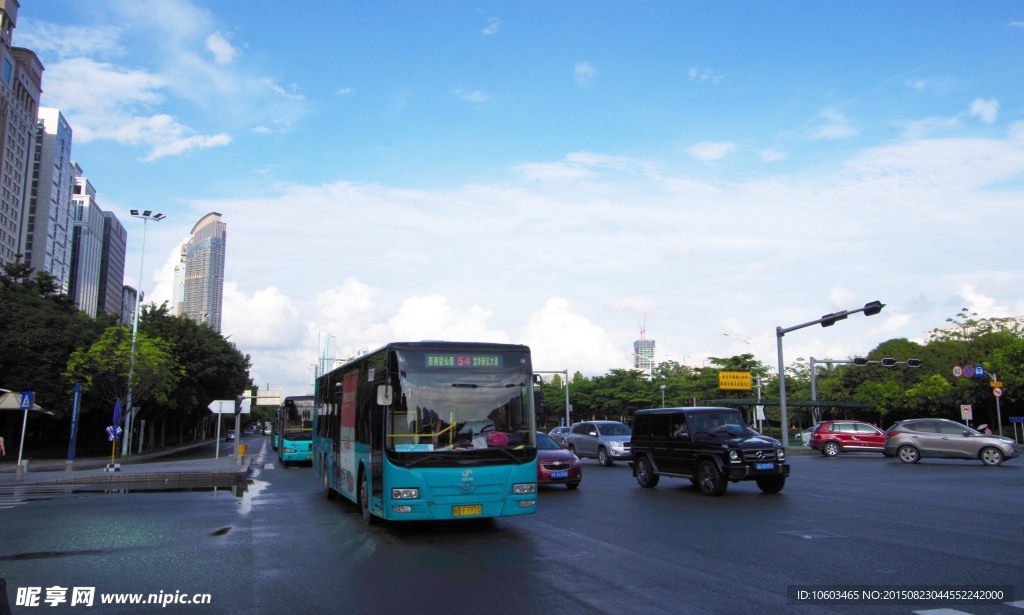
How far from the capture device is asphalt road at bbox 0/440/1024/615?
22.9 feet

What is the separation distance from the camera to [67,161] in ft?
492

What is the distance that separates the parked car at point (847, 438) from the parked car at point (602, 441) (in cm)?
1027

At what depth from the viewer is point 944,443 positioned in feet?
80.0

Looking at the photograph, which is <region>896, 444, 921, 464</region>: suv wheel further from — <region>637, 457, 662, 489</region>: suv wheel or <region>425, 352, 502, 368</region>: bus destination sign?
<region>425, 352, 502, 368</region>: bus destination sign

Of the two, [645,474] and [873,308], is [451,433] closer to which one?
[645,474]

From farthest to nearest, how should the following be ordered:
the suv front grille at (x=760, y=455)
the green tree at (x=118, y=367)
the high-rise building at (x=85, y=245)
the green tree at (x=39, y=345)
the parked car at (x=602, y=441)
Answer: the high-rise building at (x=85, y=245) < the green tree at (x=39, y=345) < the green tree at (x=118, y=367) < the parked car at (x=602, y=441) < the suv front grille at (x=760, y=455)

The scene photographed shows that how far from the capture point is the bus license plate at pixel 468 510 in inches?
415

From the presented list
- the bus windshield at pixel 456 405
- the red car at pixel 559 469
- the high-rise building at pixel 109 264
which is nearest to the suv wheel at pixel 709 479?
the red car at pixel 559 469

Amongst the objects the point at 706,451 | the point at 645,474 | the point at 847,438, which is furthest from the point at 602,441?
the point at 847,438

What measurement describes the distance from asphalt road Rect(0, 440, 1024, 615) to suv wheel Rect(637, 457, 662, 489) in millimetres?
1771

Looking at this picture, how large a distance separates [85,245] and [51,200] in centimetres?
2648

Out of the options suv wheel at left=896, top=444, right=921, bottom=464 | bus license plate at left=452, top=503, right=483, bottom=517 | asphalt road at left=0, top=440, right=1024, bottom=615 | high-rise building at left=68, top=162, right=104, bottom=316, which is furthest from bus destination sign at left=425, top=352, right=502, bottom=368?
high-rise building at left=68, top=162, right=104, bottom=316

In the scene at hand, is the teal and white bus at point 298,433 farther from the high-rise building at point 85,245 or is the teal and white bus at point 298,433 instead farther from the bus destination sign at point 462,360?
the high-rise building at point 85,245

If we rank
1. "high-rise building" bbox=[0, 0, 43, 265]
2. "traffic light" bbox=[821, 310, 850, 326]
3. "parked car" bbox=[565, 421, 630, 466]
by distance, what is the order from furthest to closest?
"high-rise building" bbox=[0, 0, 43, 265] < "traffic light" bbox=[821, 310, 850, 326] < "parked car" bbox=[565, 421, 630, 466]
